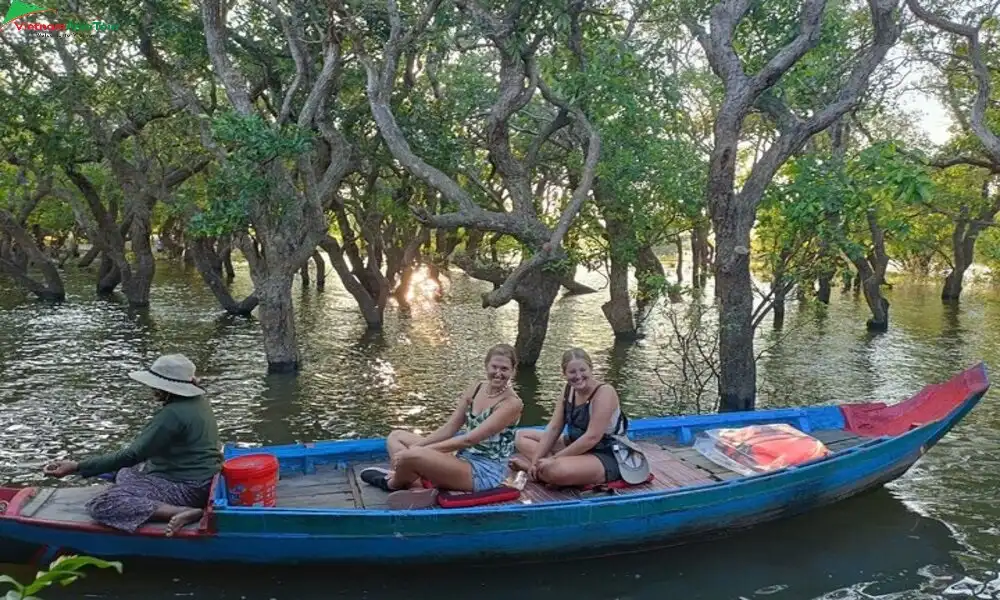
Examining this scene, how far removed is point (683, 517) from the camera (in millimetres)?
7176

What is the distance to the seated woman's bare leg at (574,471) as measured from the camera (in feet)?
23.4

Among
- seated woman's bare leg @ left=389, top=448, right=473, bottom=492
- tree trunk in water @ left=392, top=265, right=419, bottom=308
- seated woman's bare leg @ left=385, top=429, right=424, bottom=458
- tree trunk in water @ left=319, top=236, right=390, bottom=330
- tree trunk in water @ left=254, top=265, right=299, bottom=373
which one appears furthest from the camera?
tree trunk in water @ left=392, top=265, right=419, bottom=308

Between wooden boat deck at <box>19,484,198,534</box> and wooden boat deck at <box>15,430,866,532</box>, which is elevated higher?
wooden boat deck at <box>19,484,198,534</box>

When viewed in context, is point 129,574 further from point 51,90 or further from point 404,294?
point 404,294

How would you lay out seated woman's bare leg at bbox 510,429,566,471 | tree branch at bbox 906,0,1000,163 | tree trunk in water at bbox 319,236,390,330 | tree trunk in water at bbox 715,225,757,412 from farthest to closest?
tree trunk in water at bbox 319,236,390,330 < tree branch at bbox 906,0,1000,163 < tree trunk in water at bbox 715,225,757,412 < seated woman's bare leg at bbox 510,429,566,471

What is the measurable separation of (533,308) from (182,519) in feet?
30.1

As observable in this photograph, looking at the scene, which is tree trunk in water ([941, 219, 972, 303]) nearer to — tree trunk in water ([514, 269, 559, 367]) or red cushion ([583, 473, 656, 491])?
tree trunk in water ([514, 269, 559, 367])

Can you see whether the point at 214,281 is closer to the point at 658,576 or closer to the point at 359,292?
the point at 359,292

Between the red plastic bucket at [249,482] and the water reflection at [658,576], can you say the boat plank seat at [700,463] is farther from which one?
the red plastic bucket at [249,482]

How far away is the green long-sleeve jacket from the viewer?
20.2 feet

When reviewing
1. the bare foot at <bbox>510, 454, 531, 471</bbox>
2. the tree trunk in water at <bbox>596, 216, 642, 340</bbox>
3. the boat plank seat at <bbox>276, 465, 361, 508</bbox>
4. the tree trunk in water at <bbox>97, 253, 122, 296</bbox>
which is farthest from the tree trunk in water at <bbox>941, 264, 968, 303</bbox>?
the tree trunk in water at <bbox>97, 253, 122, 296</bbox>

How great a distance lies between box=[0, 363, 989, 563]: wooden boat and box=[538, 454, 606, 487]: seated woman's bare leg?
0.48 feet

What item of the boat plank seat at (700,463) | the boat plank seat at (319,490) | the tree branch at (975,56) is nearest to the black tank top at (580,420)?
the boat plank seat at (700,463)

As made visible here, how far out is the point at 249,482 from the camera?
6.63 meters
